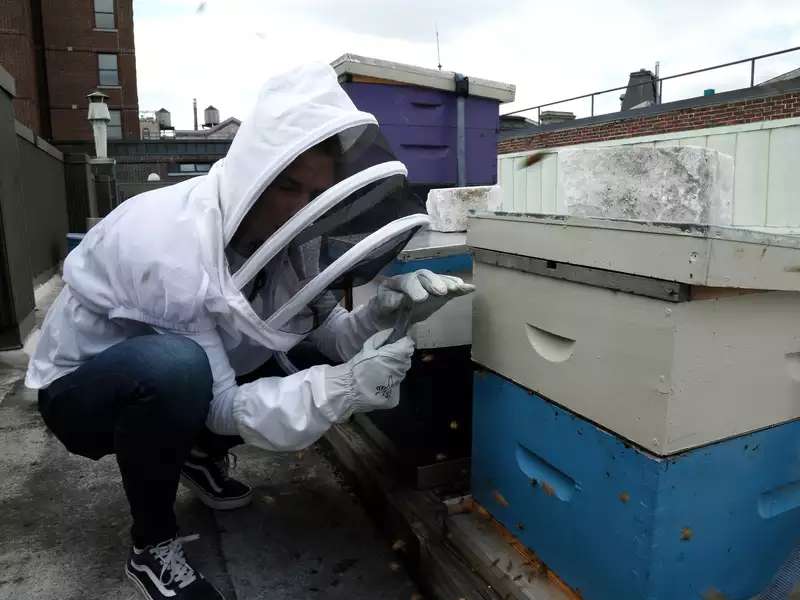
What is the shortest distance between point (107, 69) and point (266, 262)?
27.3 m

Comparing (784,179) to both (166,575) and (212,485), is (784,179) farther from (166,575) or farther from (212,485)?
(166,575)

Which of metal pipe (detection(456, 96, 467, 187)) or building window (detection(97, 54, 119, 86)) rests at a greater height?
building window (detection(97, 54, 119, 86))

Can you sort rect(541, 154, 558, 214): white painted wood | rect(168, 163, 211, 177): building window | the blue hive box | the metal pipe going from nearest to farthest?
the blue hive box
the metal pipe
rect(541, 154, 558, 214): white painted wood
rect(168, 163, 211, 177): building window

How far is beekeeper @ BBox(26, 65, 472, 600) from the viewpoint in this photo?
128 centimetres

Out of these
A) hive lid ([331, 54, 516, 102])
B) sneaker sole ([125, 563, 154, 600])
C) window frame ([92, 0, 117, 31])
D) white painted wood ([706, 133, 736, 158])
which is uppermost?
window frame ([92, 0, 117, 31])

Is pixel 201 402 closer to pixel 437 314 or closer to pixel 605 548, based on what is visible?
pixel 437 314

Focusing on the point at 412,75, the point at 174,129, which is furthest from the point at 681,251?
the point at 174,129

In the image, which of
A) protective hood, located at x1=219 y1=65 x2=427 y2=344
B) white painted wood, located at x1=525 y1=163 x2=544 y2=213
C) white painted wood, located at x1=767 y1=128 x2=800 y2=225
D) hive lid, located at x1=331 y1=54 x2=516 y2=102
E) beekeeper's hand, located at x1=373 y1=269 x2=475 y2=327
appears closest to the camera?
protective hood, located at x1=219 y1=65 x2=427 y2=344

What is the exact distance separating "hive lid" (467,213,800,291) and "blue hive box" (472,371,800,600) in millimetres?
293

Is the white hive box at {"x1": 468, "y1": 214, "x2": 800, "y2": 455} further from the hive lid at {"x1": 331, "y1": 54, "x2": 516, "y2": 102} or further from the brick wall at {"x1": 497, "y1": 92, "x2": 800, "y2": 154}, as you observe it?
the brick wall at {"x1": 497, "y1": 92, "x2": 800, "y2": 154}

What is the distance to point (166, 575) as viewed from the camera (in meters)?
1.42

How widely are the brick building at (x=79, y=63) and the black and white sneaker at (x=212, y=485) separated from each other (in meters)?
25.0

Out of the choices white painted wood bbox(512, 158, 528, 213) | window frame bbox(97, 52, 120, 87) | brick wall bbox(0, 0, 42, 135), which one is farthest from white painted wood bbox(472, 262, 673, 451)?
window frame bbox(97, 52, 120, 87)

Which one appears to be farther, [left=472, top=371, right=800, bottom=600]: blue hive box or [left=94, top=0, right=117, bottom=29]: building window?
[left=94, top=0, right=117, bottom=29]: building window
